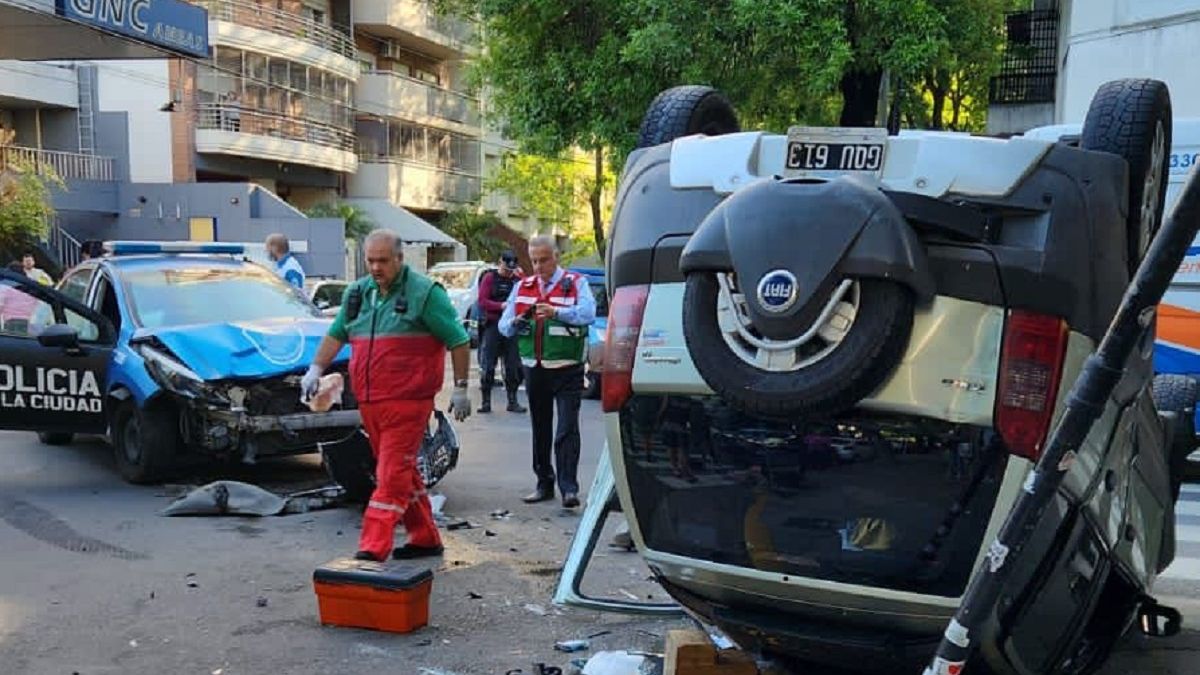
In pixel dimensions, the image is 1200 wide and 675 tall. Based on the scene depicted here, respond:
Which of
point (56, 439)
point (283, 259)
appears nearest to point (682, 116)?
point (56, 439)

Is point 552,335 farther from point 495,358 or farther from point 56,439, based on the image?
point 495,358

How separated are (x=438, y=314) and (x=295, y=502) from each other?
238 centimetres

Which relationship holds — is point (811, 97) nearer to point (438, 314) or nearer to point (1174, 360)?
point (1174, 360)

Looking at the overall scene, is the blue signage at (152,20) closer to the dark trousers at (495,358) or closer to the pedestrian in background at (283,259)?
the pedestrian in background at (283,259)

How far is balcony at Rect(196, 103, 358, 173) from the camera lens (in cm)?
3350

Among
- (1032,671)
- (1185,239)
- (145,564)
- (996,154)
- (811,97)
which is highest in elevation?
(811,97)

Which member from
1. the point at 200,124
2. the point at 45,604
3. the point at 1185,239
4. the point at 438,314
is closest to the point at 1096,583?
the point at 1185,239

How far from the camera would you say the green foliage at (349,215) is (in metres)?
Result: 35.4

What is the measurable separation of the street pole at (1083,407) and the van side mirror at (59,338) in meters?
7.38

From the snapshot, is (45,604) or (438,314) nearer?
(45,604)

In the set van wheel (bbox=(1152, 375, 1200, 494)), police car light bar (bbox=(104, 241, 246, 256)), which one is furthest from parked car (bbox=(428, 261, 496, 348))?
van wheel (bbox=(1152, 375, 1200, 494))

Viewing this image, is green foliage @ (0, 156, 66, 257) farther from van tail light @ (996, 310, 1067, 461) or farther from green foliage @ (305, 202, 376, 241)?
van tail light @ (996, 310, 1067, 461)

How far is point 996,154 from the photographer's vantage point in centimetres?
314

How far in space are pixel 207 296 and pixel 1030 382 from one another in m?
7.35
